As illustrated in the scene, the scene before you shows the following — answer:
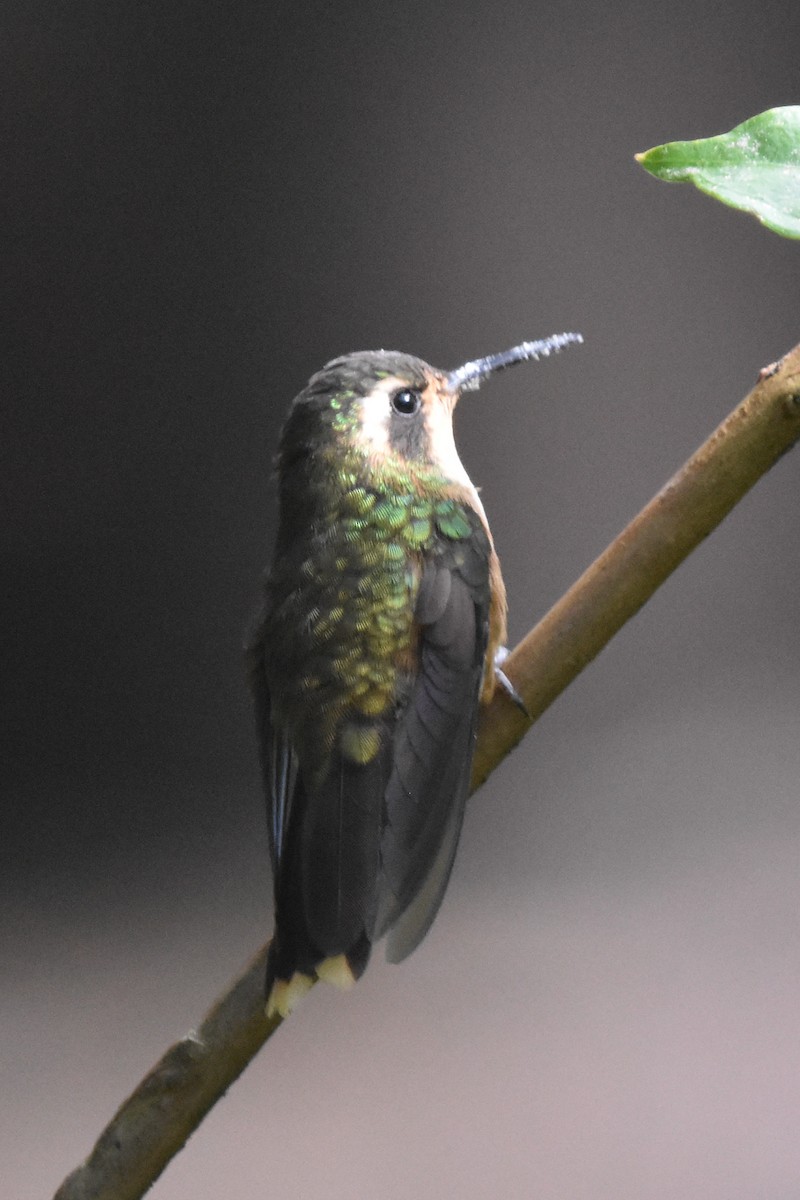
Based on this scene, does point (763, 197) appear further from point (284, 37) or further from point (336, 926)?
point (284, 37)

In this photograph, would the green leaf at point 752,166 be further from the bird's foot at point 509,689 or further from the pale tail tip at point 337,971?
the pale tail tip at point 337,971

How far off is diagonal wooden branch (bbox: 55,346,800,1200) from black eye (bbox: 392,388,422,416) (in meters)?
0.35

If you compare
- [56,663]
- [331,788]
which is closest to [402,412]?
[331,788]

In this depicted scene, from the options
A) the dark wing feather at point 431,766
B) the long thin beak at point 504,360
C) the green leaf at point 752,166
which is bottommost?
the dark wing feather at point 431,766

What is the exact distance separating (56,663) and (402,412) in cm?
134

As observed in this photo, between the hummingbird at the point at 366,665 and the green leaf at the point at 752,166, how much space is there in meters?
0.42

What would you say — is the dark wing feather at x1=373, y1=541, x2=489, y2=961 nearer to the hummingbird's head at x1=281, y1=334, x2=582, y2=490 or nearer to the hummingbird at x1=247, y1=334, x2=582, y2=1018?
the hummingbird at x1=247, y1=334, x2=582, y2=1018

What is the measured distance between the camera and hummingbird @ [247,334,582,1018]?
103 centimetres

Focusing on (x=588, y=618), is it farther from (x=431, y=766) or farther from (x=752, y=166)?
(x=752, y=166)

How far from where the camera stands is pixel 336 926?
101 cm

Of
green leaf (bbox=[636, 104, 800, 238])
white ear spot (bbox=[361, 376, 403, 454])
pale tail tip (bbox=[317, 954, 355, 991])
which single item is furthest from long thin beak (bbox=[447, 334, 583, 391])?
pale tail tip (bbox=[317, 954, 355, 991])

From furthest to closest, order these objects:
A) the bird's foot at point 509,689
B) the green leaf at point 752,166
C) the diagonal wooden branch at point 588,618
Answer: the bird's foot at point 509,689 < the diagonal wooden branch at point 588,618 < the green leaf at point 752,166

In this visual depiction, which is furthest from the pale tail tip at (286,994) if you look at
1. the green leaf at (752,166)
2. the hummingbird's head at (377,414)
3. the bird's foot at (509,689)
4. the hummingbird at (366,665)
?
the green leaf at (752,166)

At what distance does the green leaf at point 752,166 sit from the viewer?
0.84 m
